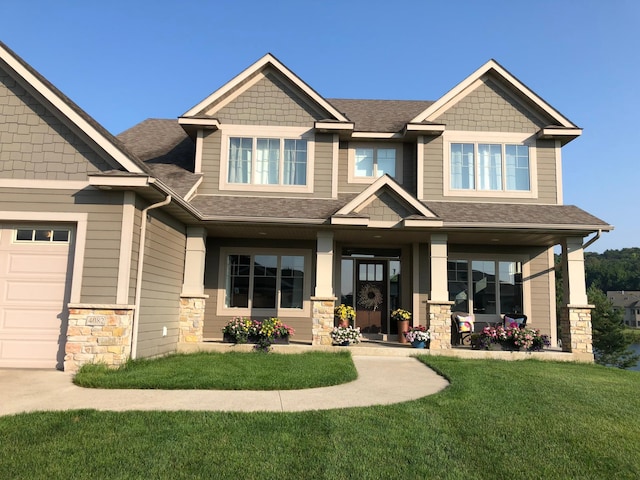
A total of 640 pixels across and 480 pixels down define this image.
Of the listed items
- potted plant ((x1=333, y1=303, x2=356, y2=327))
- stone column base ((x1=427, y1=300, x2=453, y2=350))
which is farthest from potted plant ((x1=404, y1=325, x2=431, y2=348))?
potted plant ((x1=333, y1=303, x2=356, y2=327))

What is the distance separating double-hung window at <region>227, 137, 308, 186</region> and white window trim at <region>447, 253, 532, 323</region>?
4.85 m

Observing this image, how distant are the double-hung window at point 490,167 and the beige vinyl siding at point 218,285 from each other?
14.4ft

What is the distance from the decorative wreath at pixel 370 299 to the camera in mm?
13148

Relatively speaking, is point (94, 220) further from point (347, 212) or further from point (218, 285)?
point (347, 212)

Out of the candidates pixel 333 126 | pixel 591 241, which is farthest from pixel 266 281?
pixel 591 241

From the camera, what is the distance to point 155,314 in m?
9.23

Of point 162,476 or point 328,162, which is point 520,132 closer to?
point 328,162

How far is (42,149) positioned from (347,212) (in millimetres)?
6079

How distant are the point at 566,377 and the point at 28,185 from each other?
990cm

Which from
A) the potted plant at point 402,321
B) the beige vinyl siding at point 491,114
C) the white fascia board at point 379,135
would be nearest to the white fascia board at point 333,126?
the white fascia board at point 379,135

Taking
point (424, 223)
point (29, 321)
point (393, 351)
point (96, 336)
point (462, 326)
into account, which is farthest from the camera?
point (462, 326)

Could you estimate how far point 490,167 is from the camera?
12.3 m

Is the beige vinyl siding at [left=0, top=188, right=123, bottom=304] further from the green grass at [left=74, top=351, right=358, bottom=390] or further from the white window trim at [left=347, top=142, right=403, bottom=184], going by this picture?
the white window trim at [left=347, top=142, right=403, bottom=184]

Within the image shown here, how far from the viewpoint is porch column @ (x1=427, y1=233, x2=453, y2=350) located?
1068cm
